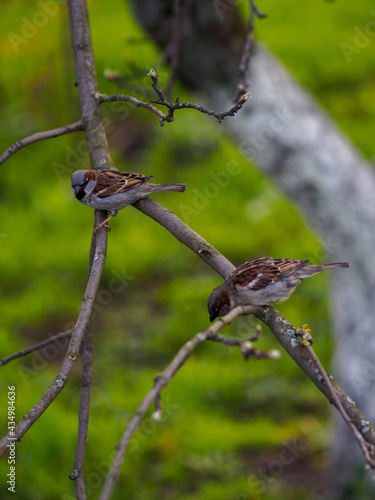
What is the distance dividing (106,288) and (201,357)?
1.75 meters

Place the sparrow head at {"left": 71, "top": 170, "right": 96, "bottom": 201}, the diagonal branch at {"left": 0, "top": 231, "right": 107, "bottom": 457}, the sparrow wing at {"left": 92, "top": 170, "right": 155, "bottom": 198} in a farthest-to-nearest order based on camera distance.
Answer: the sparrow head at {"left": 71, "top": 170, "right": 96, "bottom": 201}
the sparrow wing at {"left": 92, "top": 170, "right": 155, "bottom": 198}
the diagonal branch at {"left": 0, "top": 231, "right": 107, "bottom": 457}

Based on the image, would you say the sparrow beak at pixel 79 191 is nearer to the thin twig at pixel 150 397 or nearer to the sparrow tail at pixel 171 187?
the sparrow tail at pixel 171 187

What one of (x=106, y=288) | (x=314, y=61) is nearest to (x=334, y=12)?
(x=314, y=61)

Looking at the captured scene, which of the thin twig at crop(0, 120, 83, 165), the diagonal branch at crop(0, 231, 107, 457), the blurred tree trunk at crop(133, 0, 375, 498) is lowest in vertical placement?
the blurred tree trunk at crop(133, 0, 375, 498)

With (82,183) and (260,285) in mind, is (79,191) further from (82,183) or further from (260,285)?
(260,285)

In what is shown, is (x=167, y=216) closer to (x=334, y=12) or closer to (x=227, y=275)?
(x=227, y=275)

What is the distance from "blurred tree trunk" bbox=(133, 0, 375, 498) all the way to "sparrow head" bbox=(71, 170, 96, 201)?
1646mm

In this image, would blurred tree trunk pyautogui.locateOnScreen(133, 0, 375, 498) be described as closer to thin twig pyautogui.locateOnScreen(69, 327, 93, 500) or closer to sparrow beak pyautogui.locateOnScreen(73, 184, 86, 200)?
sparrow beak pyautogui.locateOnScreen(73, 184, 86, 200)

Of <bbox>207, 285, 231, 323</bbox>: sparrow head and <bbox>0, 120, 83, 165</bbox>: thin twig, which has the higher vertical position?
<bbox>0, 120, 83, 165</bbox>: thin twig

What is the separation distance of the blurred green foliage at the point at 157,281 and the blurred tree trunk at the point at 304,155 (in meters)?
0.52

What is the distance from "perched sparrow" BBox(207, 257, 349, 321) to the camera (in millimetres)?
3270

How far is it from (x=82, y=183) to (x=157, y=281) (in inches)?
179

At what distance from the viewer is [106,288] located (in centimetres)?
Result: 786

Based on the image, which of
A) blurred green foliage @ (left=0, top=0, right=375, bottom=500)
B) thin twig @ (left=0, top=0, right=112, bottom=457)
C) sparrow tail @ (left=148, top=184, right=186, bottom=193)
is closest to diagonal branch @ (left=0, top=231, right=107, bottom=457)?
thin twig @ (left=0, top=0, right=112, bottom=457)
